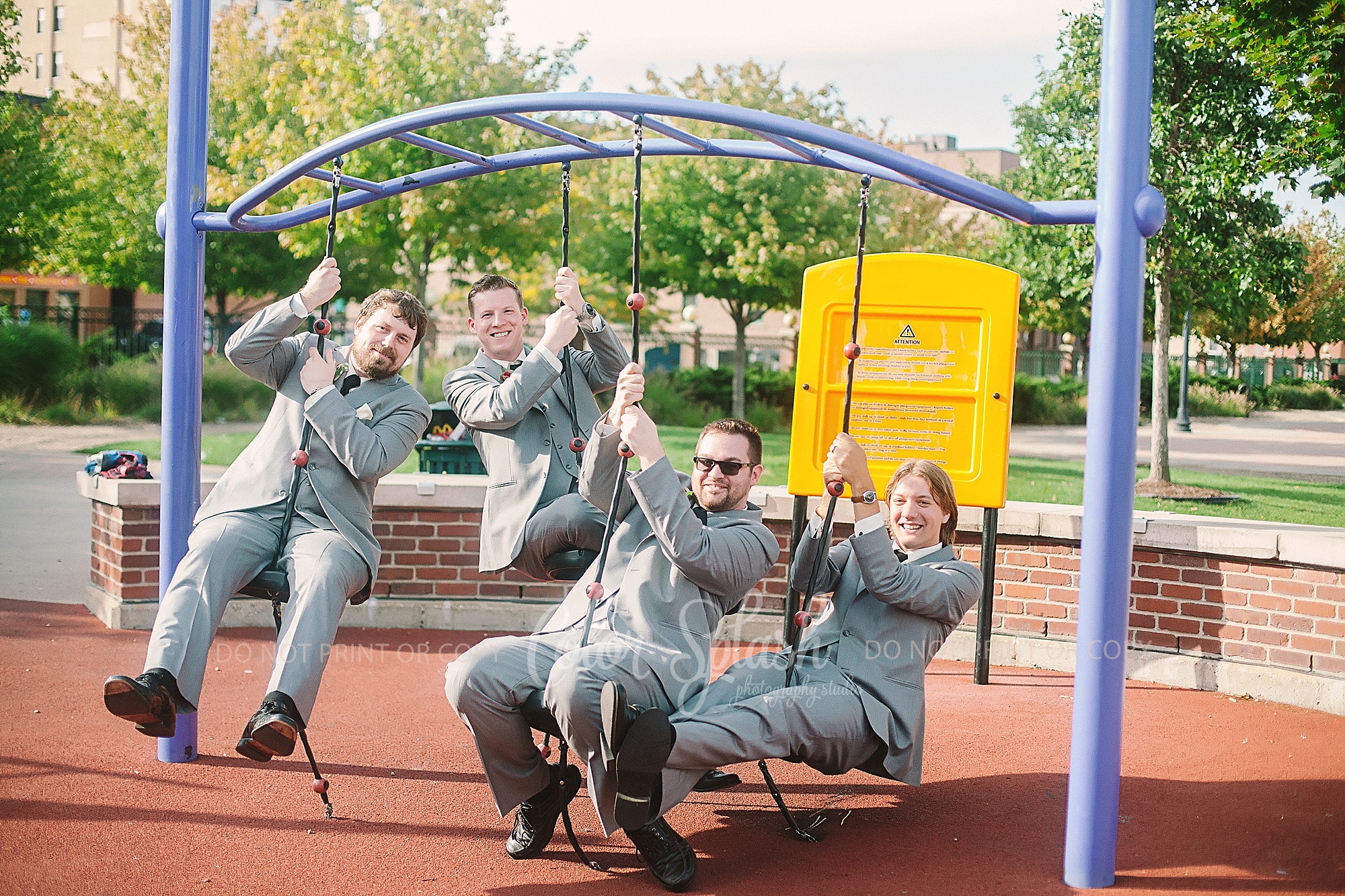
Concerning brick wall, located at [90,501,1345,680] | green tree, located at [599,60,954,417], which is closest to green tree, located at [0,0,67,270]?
green tree, located at [599,60,954,417]

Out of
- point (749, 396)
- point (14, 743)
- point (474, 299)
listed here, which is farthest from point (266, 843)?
point (749, 396)

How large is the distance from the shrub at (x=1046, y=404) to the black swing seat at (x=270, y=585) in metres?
20.6

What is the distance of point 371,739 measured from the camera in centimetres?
473

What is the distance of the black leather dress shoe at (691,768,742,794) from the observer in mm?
4234

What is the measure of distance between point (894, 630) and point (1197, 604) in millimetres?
2686

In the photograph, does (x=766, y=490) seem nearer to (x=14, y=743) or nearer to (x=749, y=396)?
(x=14, y=743)

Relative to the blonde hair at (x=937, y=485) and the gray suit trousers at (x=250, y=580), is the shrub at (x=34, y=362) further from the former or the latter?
the blonde hair at (x=937, y=485)

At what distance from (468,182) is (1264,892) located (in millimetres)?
14586

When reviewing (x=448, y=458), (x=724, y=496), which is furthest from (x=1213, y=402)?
(x=724, y=496)

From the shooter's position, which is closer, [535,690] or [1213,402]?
[535,690]

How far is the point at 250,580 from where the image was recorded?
12.9 feet

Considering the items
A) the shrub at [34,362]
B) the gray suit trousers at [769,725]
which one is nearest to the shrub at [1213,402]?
the gray suit trousers at [769,725]

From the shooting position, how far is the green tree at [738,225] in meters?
19.3

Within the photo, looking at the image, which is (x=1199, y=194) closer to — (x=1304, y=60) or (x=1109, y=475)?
(x=1304, y=60)
